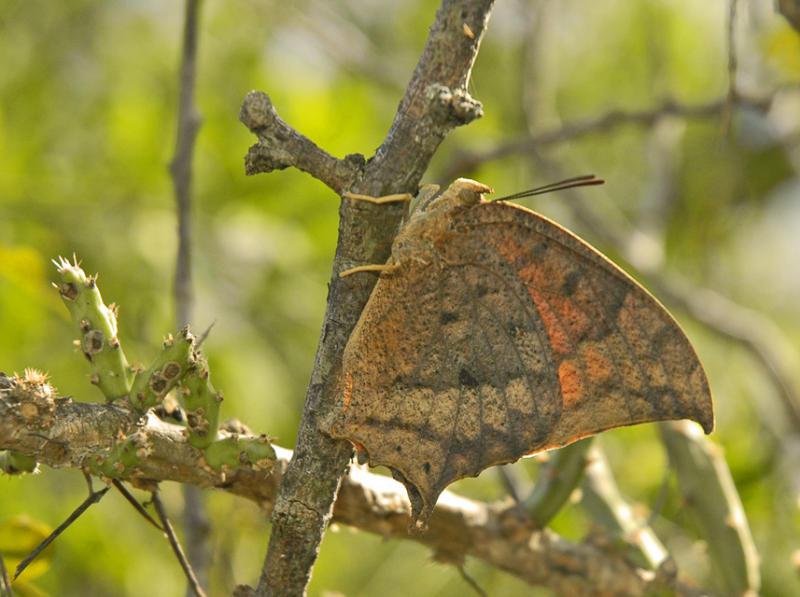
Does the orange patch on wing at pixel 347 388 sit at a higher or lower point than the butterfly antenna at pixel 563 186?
lower

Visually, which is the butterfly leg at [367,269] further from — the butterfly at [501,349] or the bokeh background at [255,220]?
the bokeh background at [255,220]

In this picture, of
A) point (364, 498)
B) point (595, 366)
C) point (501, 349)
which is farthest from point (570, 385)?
point (364, 498)

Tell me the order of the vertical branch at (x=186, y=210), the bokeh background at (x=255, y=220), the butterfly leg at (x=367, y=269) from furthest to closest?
1. the bokeh background at (x=255, y=220)
2. the vertical branch at (x=186, y=210)
3. the butterfly leg at (x=367, y=269)

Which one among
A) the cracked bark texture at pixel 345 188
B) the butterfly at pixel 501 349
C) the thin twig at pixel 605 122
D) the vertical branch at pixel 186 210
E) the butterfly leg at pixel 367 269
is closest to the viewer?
the cracked bark texture at pixel 345 188

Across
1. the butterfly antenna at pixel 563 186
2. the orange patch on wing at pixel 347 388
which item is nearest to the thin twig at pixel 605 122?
the butterfly antenna at pixel 563 186

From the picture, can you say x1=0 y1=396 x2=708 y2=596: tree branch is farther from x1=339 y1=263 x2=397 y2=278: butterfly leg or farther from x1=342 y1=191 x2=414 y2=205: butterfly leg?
x1=342 y1=191 x2=414 y2=205: butterfly leg

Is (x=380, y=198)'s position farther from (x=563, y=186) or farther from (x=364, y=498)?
(x=364, y=498)
